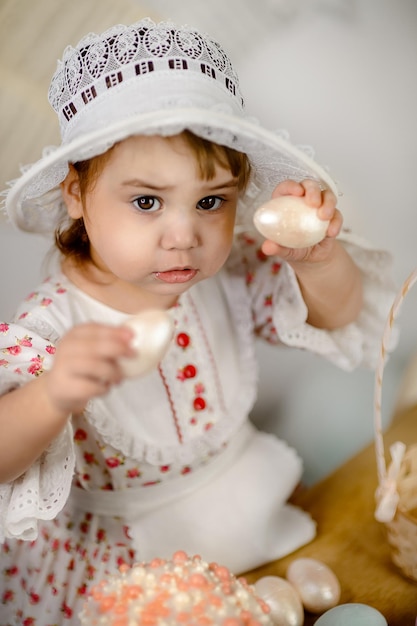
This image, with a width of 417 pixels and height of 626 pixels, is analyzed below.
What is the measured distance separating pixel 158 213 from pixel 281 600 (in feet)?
1.72

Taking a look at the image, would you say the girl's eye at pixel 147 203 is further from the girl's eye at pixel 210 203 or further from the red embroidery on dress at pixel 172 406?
the red embroidery on dress at pixel 172 406

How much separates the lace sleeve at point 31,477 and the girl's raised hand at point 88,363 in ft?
0.47

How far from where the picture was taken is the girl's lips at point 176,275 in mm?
852

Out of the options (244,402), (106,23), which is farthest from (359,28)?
(244,402)

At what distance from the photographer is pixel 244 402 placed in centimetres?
106

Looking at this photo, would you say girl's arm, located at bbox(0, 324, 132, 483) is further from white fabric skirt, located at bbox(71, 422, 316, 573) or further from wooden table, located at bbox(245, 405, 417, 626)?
wooden table, located at bbox(245, 405, 417, 626)

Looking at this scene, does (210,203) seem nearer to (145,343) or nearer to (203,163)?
(203,163)

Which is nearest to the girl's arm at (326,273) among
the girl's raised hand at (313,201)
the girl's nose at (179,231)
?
the girl's raised hand at (313,201)

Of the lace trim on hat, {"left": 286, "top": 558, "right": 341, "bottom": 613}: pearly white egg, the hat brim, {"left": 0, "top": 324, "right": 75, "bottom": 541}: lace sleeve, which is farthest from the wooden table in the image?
the lace trim on hat

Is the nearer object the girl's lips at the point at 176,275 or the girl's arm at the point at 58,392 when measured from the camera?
the girl's arm at the point at 58,392

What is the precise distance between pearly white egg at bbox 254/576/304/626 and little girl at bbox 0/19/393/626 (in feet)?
0.26

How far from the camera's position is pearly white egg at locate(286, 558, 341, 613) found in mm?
936

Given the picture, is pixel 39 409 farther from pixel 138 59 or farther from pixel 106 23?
pixel 106 23

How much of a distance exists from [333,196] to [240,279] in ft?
1.01
